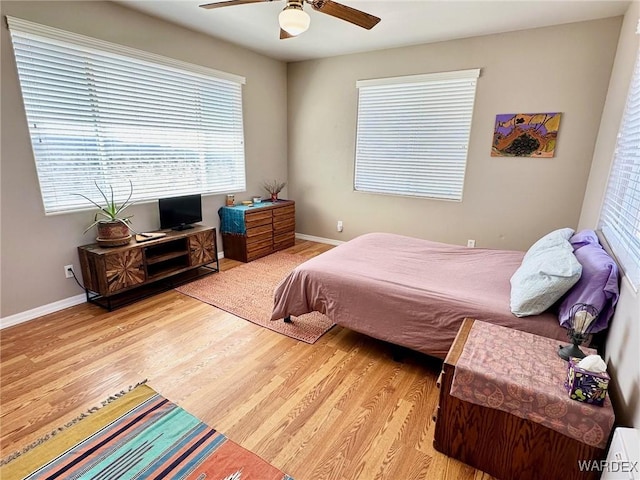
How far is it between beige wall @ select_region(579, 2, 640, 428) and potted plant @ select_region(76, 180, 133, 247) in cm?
346

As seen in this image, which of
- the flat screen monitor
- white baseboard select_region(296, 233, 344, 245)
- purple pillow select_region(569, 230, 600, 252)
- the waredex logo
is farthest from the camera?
white baseboard select_region(296, 233, 344, 245)

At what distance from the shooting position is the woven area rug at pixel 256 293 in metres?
2.67

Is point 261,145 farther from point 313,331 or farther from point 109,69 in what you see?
point 313,331

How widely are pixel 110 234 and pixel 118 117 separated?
44.8 inches

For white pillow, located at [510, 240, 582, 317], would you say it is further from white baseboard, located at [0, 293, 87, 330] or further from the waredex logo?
white baseboard, located at [0, 293, 87, 330]

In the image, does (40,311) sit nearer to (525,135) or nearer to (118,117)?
(118,117)

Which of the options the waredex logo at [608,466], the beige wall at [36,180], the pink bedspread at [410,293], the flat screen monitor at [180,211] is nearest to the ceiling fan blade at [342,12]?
the pink bedspread at [410,293]

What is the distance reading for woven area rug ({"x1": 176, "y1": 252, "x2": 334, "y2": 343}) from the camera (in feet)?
8.75

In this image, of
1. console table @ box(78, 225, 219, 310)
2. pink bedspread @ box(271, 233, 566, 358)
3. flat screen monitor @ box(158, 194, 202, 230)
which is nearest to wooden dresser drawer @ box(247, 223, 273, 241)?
console table @ box(78, 225, 219, 310)

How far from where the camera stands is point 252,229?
13.6 ft

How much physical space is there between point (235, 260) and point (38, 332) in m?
2.10

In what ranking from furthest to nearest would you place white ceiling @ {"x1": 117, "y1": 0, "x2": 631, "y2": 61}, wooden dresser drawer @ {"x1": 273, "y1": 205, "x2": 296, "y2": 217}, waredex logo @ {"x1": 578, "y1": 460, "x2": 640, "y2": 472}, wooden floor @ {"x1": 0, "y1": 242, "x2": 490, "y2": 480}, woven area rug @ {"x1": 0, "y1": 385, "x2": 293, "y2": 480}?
wooden dresser drawer @ {"x1": 273, "y1": 205, "x2": 296, "y2": 217}, white ceiling @ {"x1": 117, "y1": 0, "x2": 631, "y2": 61}, wooden floor @ {"x1": 0, "y1": 242, "x2": 490, "y2": 480}, woven area rug @ {"x1": 0, "y1": 385, "x2": 293, "y2": 480}, waredex logo @ {"x1": 578, "y1": 460, "x2": 640, "y2": 472}

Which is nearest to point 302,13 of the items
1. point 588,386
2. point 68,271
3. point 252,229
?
point 588,386

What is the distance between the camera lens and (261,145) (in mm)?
4715
